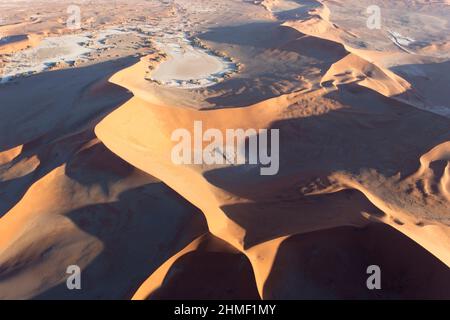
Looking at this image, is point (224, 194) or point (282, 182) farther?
point (282, 182)

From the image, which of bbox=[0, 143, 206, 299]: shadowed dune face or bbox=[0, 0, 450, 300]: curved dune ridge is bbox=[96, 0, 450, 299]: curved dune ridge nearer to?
bbox=[0, 0, 450, 300]: curved dune ridge

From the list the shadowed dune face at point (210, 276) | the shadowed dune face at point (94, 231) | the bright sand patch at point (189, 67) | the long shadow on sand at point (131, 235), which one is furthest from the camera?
the bright sand patch at point (189, 67)

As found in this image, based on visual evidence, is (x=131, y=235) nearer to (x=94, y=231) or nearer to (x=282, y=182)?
(x=94, y=231)

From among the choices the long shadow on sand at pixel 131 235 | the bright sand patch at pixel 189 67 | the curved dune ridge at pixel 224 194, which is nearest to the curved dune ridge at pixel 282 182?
the curved dune ridge at pixel 224 194

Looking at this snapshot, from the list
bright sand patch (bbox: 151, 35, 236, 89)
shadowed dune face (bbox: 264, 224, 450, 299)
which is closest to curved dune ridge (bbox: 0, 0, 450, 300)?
shadowed dune face (bbox: 264, 224, 450, 299)

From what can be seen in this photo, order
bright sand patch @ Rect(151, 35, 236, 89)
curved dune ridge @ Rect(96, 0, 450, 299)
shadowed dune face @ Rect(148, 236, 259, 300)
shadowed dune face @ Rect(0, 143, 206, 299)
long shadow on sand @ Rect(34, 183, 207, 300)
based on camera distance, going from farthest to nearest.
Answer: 1. bright sand patch @ Rect(151, 35, 236, 89)
2. curved dune ridge @ Rect(96, 0, 450, 299)
3. shadowed dune face @ Rect(0, 143, 206, 299)
4. long shadow on sand @ Rect(34, 183, 207, 300)
5. shadowed dune face @ Rect(148, 236, 259, 300)

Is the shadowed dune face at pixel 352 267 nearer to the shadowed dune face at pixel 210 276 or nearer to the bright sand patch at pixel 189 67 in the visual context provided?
the shadowed dune face at pixel 210 276

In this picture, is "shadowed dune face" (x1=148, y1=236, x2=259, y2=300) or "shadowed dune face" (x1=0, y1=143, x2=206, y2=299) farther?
"shadowed dune face" (x1=0, y1=143, x2=206, y2=299)

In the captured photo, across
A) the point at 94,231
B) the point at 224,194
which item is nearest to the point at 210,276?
the point at 94,231
